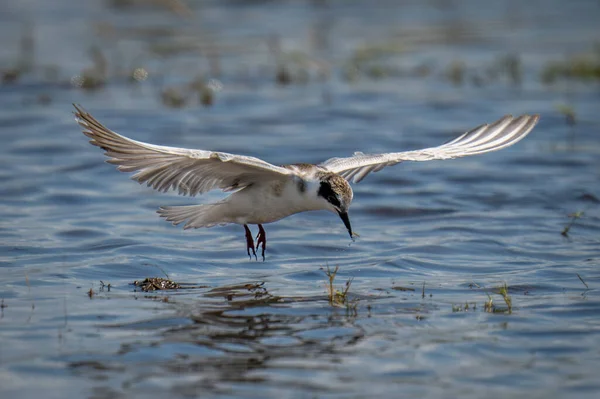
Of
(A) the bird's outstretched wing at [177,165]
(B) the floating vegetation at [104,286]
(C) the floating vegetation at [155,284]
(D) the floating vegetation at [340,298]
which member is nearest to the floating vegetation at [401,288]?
(D) the floating vegetation at [340,298]

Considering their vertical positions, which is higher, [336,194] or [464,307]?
[336,194]

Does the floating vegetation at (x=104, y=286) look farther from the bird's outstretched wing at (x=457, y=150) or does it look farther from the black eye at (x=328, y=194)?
the bird's outstretched wing at (x=457, y=150)

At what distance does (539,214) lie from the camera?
34.0 ft

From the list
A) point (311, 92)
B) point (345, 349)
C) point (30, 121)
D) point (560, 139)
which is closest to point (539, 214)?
point (560, 139)

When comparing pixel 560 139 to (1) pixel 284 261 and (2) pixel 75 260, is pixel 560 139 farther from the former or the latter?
(2) pixel 75 260

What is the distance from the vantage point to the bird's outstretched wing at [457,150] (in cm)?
801

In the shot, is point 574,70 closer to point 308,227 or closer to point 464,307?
point 308,227

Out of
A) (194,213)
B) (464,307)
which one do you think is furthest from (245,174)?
(464,307)

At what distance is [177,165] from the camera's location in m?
7.07

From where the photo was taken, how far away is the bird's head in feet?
23.5

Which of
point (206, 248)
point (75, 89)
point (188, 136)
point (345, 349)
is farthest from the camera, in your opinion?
point (75, 89)

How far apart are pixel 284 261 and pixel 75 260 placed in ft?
5.75

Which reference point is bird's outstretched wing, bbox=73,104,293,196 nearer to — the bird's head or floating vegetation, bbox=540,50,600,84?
the bird's head

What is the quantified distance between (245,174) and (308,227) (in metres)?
2.64
